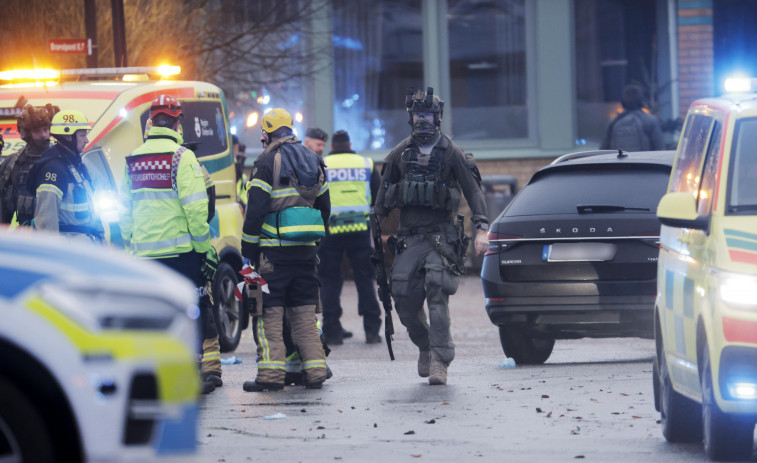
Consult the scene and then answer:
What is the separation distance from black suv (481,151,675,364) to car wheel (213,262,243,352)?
2820 millimetres

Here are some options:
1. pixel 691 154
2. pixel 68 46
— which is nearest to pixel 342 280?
pixel 68 46

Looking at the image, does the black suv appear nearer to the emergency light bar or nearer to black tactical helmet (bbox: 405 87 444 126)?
black tactical helmet (bbox: 405 87 444 126)

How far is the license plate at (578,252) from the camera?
10469 millimetres

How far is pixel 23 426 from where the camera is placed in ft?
13.6

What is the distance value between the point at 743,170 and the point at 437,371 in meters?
3.56

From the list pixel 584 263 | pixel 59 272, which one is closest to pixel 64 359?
pixel 59 272

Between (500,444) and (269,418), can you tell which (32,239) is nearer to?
(500,444)

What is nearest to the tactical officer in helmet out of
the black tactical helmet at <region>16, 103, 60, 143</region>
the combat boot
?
the black tactical helmet at <region>16, 103, 60, 143</region>

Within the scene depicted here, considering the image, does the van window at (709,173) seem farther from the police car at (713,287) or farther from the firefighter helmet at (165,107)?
the firefighter helmet at (165,107)

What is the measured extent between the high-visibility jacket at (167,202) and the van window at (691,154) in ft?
10.2

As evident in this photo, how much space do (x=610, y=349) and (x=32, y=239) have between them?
343 inches

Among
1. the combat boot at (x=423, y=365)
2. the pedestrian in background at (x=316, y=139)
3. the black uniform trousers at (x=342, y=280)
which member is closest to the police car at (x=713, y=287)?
the combat boot at (x=423, y=365)

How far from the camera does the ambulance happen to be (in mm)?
11883

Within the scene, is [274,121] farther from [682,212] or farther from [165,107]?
[682,212]
